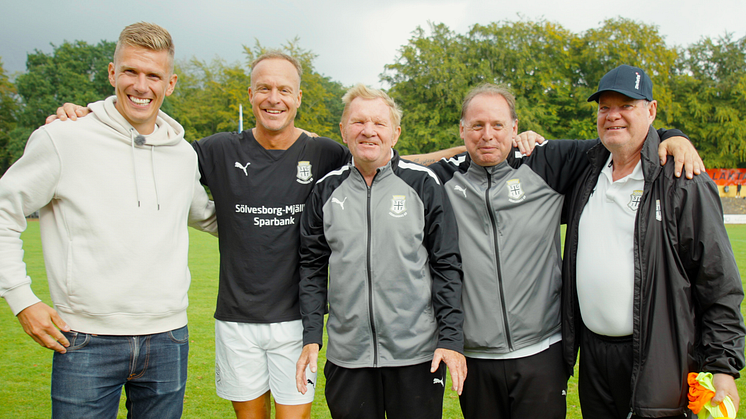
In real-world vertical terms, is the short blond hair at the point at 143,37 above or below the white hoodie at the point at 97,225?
above

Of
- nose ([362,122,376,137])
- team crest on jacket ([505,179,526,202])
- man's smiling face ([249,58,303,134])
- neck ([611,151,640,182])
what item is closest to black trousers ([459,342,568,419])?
team crest on jacket ([505,179,526,202])

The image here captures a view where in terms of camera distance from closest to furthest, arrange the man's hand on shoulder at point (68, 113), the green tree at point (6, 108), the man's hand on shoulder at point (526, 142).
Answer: the man's hand on shoulder at point (68, 113) → the man's hand on shoulder at point (526, 142) → the green tree at point (6, 108)

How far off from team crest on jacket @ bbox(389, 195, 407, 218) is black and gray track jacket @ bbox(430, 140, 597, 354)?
446 mm

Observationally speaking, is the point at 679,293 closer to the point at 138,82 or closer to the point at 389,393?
the point at 389,393

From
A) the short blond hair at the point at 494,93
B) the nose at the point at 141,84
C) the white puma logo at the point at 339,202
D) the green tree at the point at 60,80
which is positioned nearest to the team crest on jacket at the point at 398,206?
the white puma logo at the point at 339,202

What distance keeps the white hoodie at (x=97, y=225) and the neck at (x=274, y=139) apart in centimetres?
82

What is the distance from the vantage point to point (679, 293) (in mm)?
2688

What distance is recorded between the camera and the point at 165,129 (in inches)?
121

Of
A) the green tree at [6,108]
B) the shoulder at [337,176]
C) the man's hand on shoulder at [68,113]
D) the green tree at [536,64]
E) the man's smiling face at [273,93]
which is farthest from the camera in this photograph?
the green tree at [6,108]

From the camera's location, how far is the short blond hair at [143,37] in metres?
2.87

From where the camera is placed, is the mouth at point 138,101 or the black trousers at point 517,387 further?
the black trousers at point 517,387

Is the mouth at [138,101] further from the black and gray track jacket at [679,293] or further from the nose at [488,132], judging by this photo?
the black and gray track jacket at [679,293]

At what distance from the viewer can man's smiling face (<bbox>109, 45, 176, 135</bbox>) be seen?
287 centimetres

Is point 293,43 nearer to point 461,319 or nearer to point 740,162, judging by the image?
point 740,162
